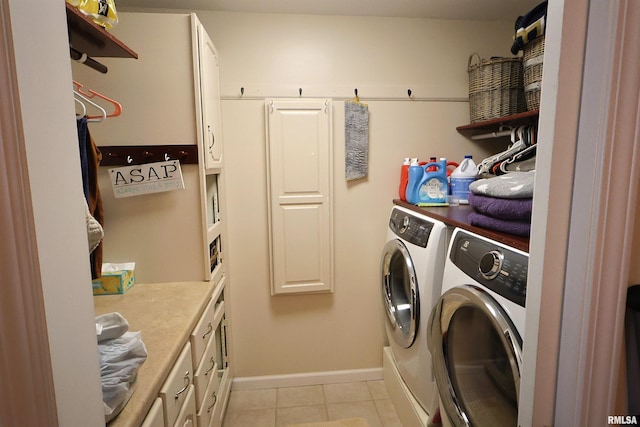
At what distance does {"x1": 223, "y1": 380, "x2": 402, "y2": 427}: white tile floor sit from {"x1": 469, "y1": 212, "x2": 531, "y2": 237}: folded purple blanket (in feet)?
4.64

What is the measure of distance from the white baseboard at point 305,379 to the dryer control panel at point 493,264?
4.72 ft

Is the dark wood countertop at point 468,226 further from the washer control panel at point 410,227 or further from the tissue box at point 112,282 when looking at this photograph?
the tissue box at point 112,282

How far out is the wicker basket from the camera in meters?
1.83

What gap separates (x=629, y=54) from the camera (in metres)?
0.46

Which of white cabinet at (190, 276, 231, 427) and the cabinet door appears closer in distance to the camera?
white cabinet at (190, 276, 231, 427)

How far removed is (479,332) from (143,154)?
5.18ft

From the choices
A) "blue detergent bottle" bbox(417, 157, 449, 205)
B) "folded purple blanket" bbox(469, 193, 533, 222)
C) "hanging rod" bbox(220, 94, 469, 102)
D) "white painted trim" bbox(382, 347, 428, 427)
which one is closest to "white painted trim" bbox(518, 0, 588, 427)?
"folded purple blanket" bbox(469, 193, 533, 222)

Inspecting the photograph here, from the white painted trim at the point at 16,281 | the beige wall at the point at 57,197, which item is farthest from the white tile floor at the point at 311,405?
the white painted trim at the point at 16,281

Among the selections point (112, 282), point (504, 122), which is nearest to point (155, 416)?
point (112, 282)

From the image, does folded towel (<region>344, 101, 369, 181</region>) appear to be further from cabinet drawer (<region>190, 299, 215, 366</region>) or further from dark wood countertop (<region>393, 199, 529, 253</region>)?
cabinet drawer (<region>190, 299, 215, 366</region>)

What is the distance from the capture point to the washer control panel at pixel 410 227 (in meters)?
1.51

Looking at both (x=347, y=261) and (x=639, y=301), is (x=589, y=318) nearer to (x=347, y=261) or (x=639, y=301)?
(x=639, y=301)

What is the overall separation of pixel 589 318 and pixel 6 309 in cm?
80

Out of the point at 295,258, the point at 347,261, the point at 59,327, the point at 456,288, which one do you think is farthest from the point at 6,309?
the point at 347,261
